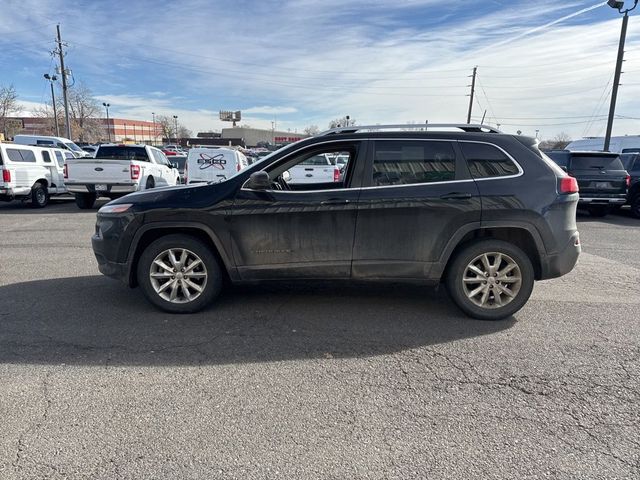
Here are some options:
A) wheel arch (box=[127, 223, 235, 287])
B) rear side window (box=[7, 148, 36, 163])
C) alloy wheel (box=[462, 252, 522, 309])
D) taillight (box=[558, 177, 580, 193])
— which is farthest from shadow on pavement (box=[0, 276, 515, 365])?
rear side window (box=[7, 148, 36, 163])

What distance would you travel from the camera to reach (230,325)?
411 cm

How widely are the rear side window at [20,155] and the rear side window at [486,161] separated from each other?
13316 millimetres

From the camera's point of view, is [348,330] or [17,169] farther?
[17,169]

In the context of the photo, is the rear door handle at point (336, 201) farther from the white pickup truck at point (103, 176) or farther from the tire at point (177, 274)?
the white pickup truck at point (103, 176)

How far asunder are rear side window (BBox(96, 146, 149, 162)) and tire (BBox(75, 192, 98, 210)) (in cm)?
155

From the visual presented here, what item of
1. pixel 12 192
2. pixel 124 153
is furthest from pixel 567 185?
pixel 12 192

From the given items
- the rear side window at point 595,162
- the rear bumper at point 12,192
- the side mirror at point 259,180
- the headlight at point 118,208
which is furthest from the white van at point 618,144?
the rear bumper at point 12,192

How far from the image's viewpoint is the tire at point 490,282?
13.7ft

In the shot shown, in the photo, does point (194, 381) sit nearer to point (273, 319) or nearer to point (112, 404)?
point (112, 404)

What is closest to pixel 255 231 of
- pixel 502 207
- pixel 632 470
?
pixel 502 207

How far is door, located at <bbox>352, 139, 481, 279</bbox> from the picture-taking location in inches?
162

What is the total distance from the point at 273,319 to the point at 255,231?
3.05 ft

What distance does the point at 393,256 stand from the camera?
4.21 metres

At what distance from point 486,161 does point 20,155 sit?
13.9m
